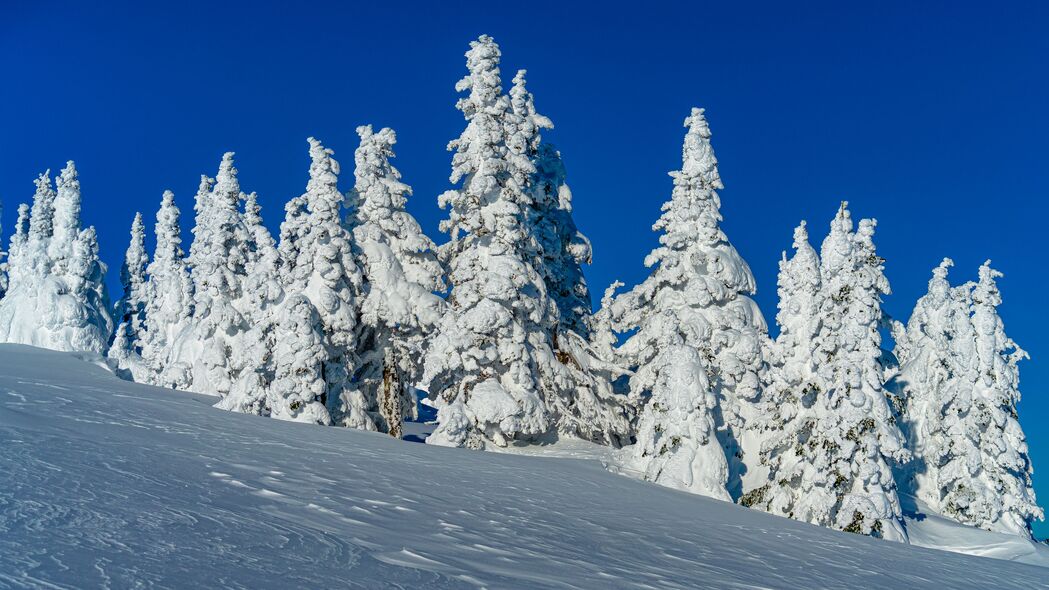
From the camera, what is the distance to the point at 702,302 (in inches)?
1253

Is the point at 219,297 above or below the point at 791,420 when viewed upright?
above

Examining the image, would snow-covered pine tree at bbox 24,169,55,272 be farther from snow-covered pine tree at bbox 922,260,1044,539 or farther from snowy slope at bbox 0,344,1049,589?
snow-covered pine tree at bbox 922,260,1044,539

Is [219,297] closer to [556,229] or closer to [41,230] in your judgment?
[556,229]

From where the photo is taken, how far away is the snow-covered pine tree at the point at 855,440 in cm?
2427

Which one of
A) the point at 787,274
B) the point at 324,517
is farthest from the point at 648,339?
the point at 324,517

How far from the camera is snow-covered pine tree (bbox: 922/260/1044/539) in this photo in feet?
108

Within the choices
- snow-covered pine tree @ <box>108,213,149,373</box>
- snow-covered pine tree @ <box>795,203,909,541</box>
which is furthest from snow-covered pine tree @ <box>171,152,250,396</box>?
snow-covered pine tree @ <box>108,213,149,373</box>

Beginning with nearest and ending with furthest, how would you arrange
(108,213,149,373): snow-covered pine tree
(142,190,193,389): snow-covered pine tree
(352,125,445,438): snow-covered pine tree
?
(352,125,445,438): snow-covered pine tree < (142,190,193,389): snow-covered pine tree < (108,213,149,373): snow-covered pine tree

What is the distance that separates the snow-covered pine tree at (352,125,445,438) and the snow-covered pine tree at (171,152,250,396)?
7.64m

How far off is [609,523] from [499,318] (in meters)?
16.2

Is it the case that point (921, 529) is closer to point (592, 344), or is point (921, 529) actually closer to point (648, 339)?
point (648, 339)

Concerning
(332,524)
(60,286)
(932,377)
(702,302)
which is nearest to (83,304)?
(60,286)

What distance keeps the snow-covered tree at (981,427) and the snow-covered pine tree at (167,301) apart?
3324cm

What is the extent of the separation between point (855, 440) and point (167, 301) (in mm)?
38856
